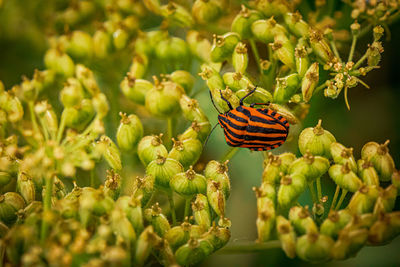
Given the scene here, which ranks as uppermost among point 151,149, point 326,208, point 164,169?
point 151,149

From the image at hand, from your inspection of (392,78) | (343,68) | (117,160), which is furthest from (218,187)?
(392,78)

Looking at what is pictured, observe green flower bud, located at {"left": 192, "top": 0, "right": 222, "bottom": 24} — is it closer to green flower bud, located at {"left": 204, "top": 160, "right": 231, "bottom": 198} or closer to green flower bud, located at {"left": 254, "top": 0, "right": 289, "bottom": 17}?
green flower bud, located at {"left": 254, "top": 0, "right": 289, "bottom": 17}

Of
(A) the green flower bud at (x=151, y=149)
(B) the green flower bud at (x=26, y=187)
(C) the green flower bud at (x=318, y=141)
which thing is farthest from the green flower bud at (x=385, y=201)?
(B) the green flower bud at (x=26, y=187)

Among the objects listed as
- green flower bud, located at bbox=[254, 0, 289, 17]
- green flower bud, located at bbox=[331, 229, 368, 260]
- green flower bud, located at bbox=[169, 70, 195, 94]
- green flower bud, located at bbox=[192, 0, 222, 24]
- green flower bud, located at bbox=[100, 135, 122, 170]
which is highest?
green flower bud, located at bbox=[192, 0, 222, 24]

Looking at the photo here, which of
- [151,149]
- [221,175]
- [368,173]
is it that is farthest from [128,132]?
[368,173]

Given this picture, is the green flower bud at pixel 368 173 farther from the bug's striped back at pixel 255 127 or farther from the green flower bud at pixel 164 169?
the green flower bud at pixel 164 169

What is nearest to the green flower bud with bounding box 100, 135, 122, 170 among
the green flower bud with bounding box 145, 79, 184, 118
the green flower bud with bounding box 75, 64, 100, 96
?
the green flower bud with bounding box 75, 64, 100, 96

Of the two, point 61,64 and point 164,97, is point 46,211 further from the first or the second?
point 61,64
